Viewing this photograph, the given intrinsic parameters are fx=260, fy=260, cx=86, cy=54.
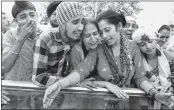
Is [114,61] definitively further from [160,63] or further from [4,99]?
[4,99]

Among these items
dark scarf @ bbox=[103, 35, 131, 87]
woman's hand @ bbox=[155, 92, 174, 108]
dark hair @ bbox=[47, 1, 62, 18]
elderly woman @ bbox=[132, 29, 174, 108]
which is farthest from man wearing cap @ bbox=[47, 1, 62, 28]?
woman's hand @ bbox=[155, 92, 174, 108]

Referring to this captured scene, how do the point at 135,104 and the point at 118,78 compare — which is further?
the point at 118,78

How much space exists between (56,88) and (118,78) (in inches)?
15.8

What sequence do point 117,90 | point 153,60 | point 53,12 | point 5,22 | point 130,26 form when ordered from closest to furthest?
point 117,90
point 153,60
point 53,12
point 5,22
point 130,26

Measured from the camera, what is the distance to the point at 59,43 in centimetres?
160

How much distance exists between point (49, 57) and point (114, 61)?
397 millimetres

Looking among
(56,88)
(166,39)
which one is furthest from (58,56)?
(166,39)

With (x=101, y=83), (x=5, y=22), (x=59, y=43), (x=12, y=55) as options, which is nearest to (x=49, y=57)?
(x=59, y=43)

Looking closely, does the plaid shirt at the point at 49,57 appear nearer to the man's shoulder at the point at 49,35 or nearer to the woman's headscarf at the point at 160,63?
the man's shoulder at the point at 49,35

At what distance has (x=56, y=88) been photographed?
137cm

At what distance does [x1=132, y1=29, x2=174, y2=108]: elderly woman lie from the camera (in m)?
1.61

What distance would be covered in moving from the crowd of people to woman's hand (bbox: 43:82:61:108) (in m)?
0.10

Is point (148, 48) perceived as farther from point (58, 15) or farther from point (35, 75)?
point (35, 75)

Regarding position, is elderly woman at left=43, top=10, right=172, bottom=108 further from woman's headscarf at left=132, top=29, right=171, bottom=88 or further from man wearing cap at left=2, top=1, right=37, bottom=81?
man wearing cap at left=2, top=1, right=37, bottom=81
